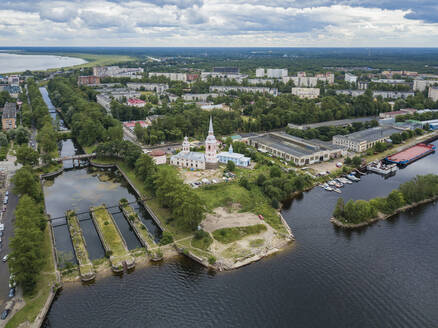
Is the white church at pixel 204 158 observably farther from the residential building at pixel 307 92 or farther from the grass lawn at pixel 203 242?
the residential building at pixel 307 92

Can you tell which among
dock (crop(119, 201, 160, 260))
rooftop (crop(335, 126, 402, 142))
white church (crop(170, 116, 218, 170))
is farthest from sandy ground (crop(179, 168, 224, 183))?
rooftop (crop(335, 126, 402, 142))

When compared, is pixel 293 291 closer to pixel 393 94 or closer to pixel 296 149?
pixel 296 149

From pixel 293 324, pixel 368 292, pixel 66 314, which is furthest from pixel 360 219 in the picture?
pixel 66 314

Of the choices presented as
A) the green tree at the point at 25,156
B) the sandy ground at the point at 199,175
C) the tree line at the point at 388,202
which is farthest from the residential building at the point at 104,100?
the tree line at the point at 388,202

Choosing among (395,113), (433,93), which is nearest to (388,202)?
(395,113)

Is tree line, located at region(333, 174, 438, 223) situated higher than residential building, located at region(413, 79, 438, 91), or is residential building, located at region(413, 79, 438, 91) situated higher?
residential building, located at region(413, 79, 438, 91)

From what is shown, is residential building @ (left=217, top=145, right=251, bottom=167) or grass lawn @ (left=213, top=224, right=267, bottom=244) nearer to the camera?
grass lawn @ (left=213, top=224, right=267, bottom=244)

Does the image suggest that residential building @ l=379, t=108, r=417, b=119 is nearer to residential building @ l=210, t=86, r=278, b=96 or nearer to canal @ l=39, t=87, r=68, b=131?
residential building @ l=210, t=86, r=278, b=96
